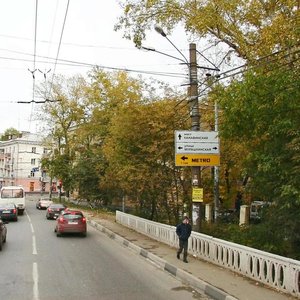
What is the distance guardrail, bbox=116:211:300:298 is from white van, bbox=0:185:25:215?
2675 centimetres

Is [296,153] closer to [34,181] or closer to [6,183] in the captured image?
[34,181]

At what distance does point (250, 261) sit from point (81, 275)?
4506 mm

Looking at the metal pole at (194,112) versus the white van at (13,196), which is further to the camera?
the white van at (13,196)

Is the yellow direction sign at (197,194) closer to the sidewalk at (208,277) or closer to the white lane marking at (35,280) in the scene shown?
the sidewalk at (208,277)

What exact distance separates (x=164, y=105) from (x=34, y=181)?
3519 inches

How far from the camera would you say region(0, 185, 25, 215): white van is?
41.1 meters

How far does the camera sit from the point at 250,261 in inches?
435

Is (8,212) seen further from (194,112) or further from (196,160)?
(194,112)

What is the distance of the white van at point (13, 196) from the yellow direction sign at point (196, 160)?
28.9m

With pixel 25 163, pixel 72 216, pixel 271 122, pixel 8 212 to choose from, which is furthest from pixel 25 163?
pixel 271 122

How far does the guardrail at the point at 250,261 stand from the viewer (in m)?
9.23

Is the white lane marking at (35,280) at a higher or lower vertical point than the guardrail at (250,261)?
lower

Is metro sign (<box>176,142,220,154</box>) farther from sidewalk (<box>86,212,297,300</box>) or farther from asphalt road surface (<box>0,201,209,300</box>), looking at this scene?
asphalt road surface (<box>0,201,209,300</box>)

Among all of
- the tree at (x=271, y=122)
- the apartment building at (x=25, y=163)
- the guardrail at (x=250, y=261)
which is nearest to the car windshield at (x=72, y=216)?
the guardrail at (x=250, y=261)
